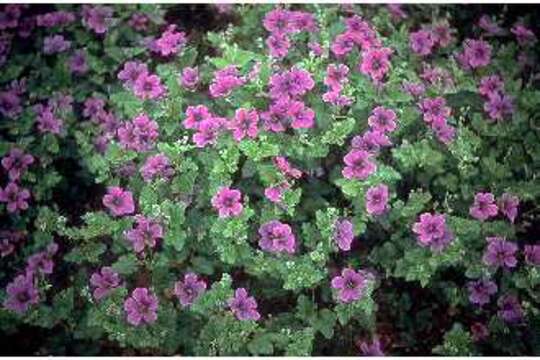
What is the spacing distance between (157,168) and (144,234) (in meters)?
0.29

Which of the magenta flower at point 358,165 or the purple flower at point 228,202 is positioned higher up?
the magenta flower at point 358,165

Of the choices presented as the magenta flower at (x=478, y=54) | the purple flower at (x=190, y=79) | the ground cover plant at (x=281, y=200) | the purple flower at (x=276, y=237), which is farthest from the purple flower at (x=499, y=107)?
the purple flower at (x=190, y=79)

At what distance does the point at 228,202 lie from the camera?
2.79 meters

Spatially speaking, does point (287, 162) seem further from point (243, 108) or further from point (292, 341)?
A: point (292, 341)

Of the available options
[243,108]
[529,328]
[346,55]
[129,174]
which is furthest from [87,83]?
[529,328]

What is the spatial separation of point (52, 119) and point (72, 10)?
32.2 inches

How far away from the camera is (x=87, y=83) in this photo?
3588mm

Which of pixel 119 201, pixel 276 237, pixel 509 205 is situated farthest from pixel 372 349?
pixel 119 201

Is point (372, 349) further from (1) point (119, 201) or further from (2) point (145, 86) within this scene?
(2) point (145, 86)

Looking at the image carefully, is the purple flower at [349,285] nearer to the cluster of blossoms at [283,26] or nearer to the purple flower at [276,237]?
the purple flower at [276,237]

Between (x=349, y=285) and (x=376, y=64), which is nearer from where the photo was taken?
(x=349, y=285)

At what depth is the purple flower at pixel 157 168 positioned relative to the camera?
2.91 m

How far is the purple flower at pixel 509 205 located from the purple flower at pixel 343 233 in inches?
26.7

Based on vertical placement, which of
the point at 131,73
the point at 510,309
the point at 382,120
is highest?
the point at 382,120
